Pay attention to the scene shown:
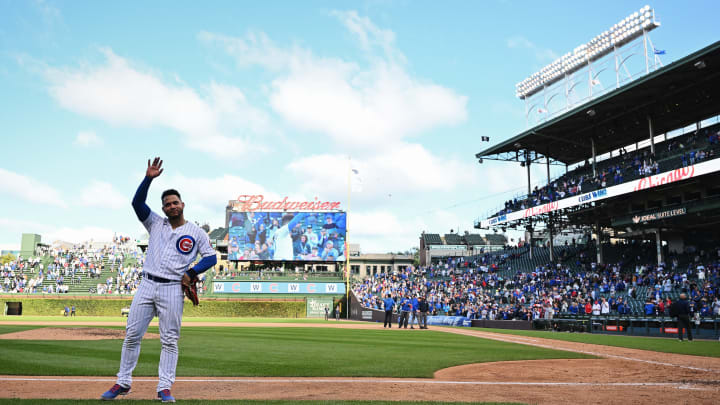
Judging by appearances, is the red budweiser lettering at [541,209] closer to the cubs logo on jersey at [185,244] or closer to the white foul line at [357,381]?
the white foul line at [357,381]

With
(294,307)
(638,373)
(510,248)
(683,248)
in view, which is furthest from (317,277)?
(638,373)

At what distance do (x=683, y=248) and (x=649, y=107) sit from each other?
8.96m

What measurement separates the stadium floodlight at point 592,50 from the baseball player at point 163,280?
3638cm

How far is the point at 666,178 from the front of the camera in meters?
28.9

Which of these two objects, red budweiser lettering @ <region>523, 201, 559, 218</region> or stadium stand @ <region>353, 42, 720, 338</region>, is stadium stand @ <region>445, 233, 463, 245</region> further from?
red budweiser lettering @ <region>523, 201, 559, 218</region>

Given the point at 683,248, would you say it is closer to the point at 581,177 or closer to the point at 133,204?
the point at 581,177

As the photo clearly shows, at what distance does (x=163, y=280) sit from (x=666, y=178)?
98.2ft

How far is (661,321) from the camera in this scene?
915 inches

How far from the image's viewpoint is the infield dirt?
20.0 ft

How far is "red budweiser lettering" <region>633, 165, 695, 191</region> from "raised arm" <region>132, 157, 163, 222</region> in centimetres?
2882

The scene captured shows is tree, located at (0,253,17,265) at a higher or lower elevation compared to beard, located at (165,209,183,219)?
higher

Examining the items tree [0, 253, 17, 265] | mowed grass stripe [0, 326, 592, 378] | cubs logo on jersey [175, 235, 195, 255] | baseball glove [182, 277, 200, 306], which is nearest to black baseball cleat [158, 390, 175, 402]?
baseball glove [182, 277, 200, 306]

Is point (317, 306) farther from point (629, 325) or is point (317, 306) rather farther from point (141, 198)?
point (141, 198)

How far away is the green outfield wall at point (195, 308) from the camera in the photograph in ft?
152
